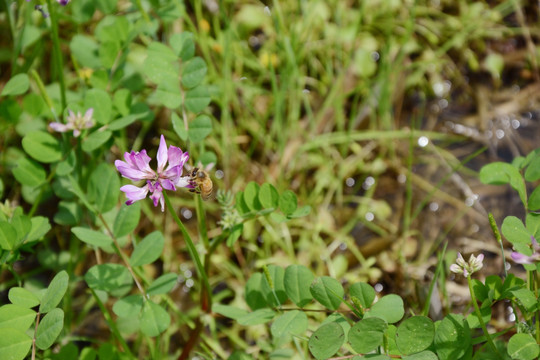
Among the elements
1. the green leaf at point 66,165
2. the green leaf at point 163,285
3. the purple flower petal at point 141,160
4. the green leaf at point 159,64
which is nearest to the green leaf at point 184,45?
the green leaf at point 159,64

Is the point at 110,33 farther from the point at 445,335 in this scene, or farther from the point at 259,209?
the point at 445,335

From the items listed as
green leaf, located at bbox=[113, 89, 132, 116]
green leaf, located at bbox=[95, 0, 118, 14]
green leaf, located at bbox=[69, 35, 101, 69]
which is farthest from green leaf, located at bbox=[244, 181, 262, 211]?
green leaf, located at bbox=[95, 0, 118, 14]

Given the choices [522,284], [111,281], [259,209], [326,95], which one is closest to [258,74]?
[326,95]

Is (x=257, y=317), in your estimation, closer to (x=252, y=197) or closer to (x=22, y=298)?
(x=252, y=197)

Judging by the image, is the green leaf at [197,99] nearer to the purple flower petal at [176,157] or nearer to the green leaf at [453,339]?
the purple flower petal at [176,157]

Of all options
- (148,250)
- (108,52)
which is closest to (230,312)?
(148,250)

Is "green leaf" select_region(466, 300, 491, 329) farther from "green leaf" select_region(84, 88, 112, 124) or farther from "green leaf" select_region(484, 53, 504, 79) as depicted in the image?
"green leaf" select_region(484, 53, 504, 79)
